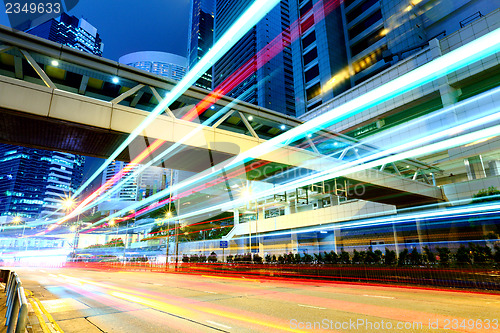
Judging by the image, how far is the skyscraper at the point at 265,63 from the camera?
102812 millimetres

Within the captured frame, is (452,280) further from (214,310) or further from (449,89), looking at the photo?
(449,89)

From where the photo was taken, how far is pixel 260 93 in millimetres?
102125

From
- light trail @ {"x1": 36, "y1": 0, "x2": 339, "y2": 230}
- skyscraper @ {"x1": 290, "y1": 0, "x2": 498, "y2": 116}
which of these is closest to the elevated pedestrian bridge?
light trail @ {"x1": 36, "y1": 0, "x2": 339, "y2": 230}

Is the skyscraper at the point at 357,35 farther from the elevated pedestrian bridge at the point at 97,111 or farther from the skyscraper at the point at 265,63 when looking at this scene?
the elevated pedestrian bridge at the point at 97,111

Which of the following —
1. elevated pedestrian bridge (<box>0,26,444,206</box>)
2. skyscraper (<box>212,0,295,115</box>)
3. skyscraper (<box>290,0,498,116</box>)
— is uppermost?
skyscraper (<box>212,0,295,115</box>)

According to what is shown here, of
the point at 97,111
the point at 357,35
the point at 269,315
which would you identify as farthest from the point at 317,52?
the point at 269,315

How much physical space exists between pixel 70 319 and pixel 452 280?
16959 mm

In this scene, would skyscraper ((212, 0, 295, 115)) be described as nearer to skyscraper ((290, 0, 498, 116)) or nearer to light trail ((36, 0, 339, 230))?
light trail ((36, 0, 339, 230))

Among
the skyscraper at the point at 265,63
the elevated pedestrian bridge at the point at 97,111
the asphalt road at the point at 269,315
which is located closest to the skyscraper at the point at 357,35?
the skyscraper at the point at 265,63

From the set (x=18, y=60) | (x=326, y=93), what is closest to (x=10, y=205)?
(x=326, y=93)

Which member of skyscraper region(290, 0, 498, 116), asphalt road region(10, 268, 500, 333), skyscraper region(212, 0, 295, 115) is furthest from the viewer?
skyscraper region(212, 0, 295, 115)

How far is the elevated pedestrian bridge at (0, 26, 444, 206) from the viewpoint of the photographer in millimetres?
8672

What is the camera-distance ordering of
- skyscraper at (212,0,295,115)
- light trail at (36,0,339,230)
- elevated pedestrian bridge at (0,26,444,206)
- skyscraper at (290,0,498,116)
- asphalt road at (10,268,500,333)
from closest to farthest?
asphalt road at (10,268,500,333) < elevated pedestrian bridge at (0,26,444,206) < light trail at (36,0,339,230) < skyscraper at (290,0,498,116) < skyscraper at (212,0,295,115)

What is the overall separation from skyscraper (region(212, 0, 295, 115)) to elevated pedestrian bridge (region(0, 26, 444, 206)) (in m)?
87.1
